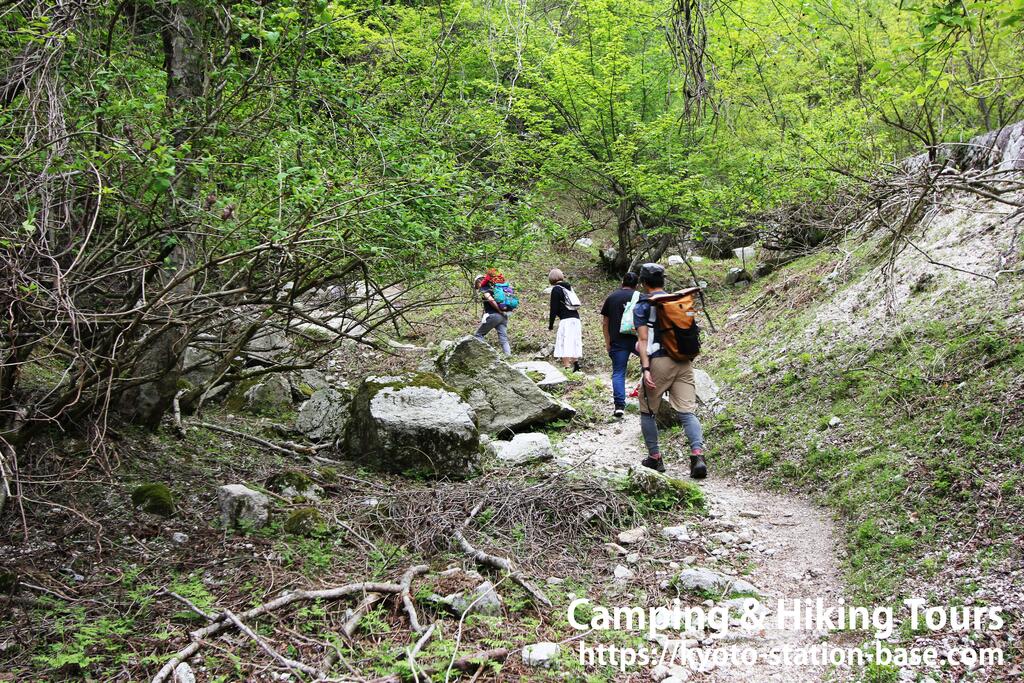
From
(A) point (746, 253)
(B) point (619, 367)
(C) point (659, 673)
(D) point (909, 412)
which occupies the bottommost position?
(C) point (659, 673)

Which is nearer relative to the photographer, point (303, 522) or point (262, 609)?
point (262, 609)

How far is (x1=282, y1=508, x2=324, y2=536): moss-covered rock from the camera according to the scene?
16.6 feet

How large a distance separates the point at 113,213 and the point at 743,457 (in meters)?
5.92

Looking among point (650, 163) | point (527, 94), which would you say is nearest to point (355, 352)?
point (527, 94)

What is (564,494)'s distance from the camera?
550cm

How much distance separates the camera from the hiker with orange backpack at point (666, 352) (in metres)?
6.41

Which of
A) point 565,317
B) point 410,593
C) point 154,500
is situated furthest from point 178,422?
point 565,317

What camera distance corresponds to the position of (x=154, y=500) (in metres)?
5.18

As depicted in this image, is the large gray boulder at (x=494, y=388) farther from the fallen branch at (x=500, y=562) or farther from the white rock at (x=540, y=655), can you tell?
the white rock at (x=540, y=655)

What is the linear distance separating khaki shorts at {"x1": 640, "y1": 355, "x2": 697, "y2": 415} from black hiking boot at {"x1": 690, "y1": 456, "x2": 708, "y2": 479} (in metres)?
0.48

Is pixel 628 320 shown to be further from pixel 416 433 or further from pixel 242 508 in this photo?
pixel 242 508

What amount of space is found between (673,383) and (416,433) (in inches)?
99.3

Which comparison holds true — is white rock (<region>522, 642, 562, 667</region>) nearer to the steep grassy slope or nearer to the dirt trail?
the dirt trail

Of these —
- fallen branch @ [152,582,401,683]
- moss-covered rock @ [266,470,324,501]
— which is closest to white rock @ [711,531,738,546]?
fallen branch @ [152,582,401,683]
